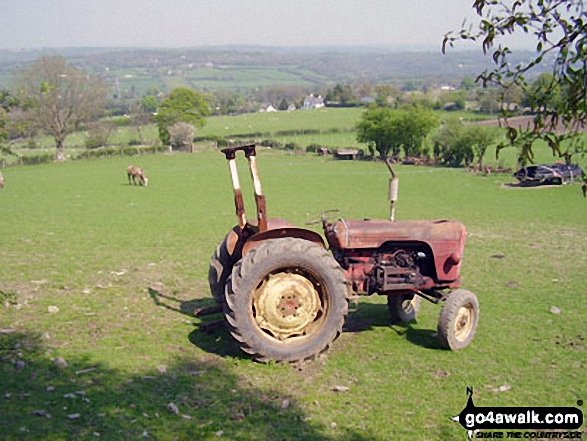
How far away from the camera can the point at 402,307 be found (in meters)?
9.88

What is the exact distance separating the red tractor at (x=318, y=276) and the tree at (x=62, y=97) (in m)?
55.6

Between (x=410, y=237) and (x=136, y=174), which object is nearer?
(x=410, y=237)

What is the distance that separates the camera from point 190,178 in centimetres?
3975

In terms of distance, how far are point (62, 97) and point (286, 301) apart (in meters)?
59.8

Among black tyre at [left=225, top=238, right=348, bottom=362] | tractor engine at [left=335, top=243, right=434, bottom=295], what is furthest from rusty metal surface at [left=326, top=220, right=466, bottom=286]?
black tyre at [left=225, top=238, right=348, bottom=362]

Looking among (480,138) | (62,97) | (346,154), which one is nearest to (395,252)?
(480,138)

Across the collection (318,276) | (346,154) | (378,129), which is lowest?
(346,154)

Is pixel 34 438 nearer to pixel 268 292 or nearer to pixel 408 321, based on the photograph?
pixel 268 292

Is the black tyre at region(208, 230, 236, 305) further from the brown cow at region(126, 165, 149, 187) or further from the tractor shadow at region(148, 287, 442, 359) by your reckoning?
the brown cow at region(126, 165, 149, 187)

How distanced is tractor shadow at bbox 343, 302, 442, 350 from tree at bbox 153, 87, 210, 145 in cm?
6247

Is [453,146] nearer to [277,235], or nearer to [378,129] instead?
[378,129]

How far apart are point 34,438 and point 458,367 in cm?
522

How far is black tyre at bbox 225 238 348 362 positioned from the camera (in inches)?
300

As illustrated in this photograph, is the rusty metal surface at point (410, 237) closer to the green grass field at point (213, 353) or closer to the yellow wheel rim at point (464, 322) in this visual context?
the yellow wheel rim at point (464, 322)
